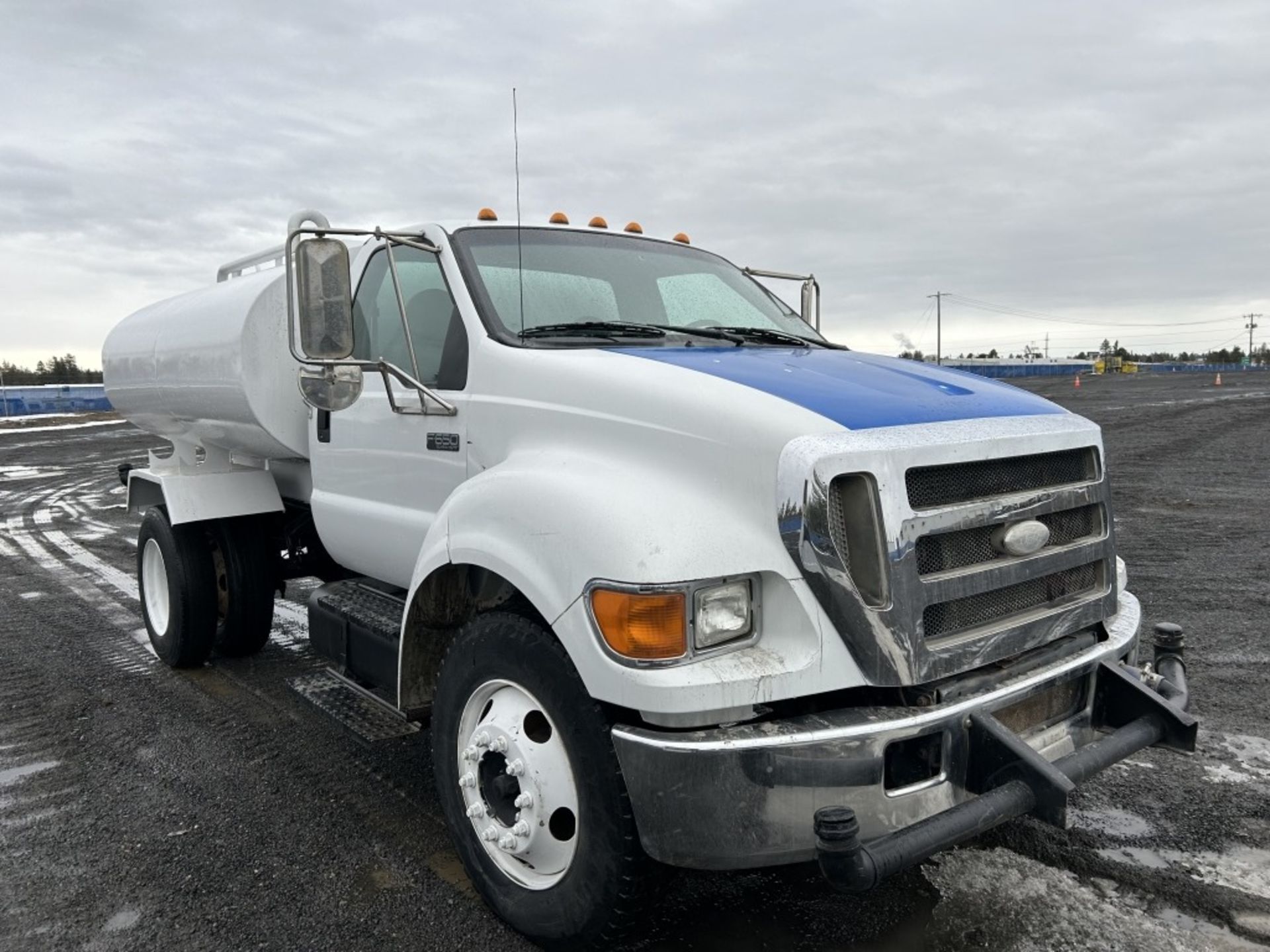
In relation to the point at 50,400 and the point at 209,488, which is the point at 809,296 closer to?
the point at 209,488

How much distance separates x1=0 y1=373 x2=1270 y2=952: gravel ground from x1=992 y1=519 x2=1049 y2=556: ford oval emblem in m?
1.22

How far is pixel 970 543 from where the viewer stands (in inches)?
112

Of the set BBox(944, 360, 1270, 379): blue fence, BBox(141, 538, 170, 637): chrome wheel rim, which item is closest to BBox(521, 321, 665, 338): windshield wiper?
BBox(141, 538, 170, 637): chrome wheel rim

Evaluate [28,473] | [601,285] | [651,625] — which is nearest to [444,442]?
[601,285]

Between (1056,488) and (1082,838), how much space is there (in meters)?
1.46

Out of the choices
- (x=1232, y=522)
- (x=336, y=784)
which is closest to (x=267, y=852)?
(x=336, y=784)

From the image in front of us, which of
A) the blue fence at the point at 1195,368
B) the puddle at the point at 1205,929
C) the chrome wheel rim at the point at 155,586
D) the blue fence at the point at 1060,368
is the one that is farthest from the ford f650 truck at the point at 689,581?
the blue fence at the point at 1195,368

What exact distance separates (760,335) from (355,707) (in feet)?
8.30

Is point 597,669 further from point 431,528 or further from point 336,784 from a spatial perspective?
point 336,784

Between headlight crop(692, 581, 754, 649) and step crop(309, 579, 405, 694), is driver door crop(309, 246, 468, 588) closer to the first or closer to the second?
step crop(309, 579, 405, 694)

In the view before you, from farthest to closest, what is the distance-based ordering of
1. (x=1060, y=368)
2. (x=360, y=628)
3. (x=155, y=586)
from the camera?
(x=1060, y=368)
(x=155, y=586)
(x=360, y=628)

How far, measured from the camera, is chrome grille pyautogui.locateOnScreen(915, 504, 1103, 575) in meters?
2.74

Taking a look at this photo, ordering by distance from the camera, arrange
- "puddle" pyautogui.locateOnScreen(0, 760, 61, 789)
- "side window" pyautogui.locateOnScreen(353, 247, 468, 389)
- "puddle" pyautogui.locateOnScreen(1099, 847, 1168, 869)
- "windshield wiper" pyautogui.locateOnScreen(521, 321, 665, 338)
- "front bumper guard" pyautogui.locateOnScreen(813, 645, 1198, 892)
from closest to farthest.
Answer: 1. "front bumper guard" pyautogui.locateOnScreen(813, 645, 1198, 892)
2. "puddle" pyautogui.locateOnScreen(1099, 847, 1168, 869)
3. "windshield wiper" pyautogui.locateOnScreen(521, 321, 665, 338)
4. "side window" pyautogui.locateOnScreen(353, 247, 468, 389)
5. "puddle" pyautogui.locateOnScreen(0, 760, 61, 789)

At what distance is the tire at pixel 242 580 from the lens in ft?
19.7
